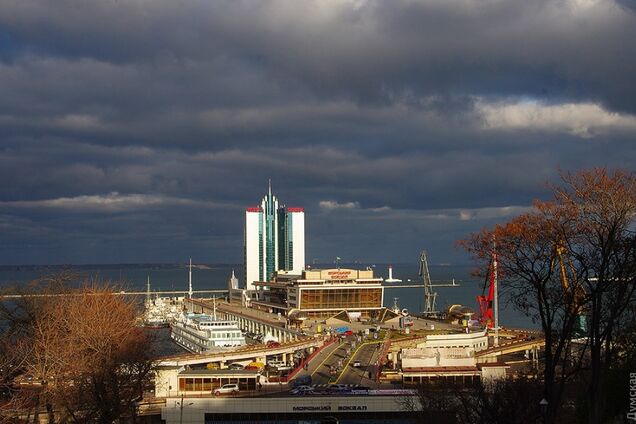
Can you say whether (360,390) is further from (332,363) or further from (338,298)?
(338,298)

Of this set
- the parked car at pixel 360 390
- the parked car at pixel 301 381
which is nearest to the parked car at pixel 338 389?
the parked car at pixel 360 390

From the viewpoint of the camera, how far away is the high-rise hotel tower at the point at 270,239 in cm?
19362

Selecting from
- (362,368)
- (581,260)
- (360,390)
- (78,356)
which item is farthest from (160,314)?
(581,260)

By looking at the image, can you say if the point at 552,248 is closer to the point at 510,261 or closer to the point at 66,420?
the point at 510,261

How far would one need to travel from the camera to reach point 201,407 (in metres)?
46.1

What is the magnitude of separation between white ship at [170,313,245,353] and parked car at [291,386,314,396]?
43493mm

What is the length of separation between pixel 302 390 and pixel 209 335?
47.8 m

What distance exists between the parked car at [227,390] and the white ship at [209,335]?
138 feet

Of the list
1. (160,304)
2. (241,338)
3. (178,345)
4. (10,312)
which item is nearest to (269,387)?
(10,312)

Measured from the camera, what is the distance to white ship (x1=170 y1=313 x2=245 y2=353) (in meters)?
91.8

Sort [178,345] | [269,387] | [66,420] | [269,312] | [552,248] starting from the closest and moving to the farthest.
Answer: [552,248] < [66,420] < [269,387] < [178,345] < [269,312]

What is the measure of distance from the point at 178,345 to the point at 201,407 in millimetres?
68929

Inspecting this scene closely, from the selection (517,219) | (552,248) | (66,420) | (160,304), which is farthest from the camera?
(160,304)

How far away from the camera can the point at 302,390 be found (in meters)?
47.3
